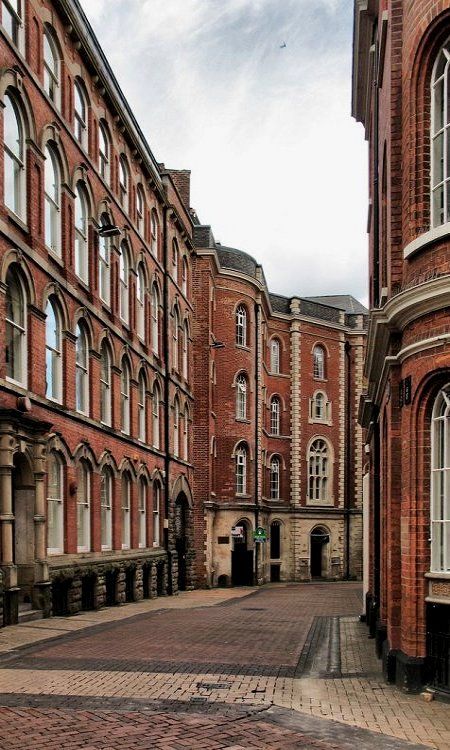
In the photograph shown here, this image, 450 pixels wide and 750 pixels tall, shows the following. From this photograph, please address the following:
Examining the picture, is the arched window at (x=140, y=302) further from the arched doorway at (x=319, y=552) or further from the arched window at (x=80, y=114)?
the arched doorway at (x=319, y=552)

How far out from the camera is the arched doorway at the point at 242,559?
43.4 metres

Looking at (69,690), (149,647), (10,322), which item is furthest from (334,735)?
(10,322)

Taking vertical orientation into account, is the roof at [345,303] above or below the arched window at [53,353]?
above

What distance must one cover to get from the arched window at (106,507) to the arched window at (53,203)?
7089 mm

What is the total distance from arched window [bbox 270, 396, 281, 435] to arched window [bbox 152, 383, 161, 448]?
19.8 metres

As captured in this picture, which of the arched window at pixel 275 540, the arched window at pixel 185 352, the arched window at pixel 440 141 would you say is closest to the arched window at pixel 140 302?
the arched window at pixel 185 352

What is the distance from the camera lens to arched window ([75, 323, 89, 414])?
23359 mm

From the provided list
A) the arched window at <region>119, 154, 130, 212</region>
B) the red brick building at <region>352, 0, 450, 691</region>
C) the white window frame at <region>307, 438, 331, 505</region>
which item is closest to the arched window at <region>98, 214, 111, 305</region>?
the arched window at <region>119, 154, 130, 212</region>

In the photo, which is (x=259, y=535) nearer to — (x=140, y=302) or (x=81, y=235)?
(x=140, y=302)

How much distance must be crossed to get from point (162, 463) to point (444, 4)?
25154 mm

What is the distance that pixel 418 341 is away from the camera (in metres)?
10.4

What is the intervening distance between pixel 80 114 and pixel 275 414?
1207 inches

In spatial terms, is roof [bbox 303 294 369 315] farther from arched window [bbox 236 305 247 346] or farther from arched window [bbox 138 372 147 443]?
arched window [bbox 138 372 147 443]

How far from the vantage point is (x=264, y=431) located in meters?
49.7
